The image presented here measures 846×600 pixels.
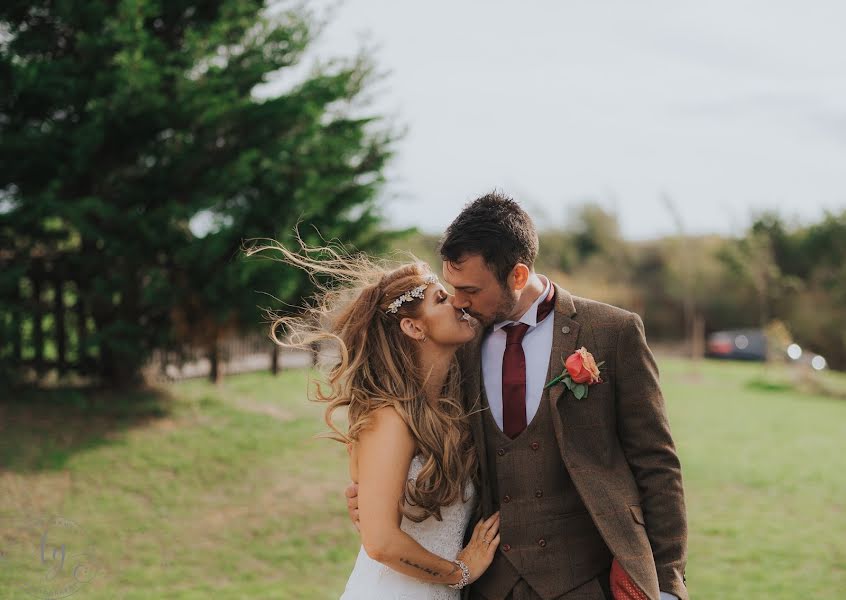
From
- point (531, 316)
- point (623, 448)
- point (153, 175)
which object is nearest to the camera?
point (623, 448)

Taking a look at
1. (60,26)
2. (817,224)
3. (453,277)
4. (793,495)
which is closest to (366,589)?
(453,277)

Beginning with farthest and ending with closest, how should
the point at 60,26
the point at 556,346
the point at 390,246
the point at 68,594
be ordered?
the point at 390,246
the point at 60,26
the point at 68,594
the point at 556,346

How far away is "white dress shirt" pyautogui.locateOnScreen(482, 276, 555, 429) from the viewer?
283cm

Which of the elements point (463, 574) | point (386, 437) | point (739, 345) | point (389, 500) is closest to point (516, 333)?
point (386, 437)

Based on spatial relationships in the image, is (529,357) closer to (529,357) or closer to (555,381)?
(529,357)

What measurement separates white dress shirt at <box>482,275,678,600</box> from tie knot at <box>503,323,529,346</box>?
0.02m

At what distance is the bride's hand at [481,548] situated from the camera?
2.75 metres

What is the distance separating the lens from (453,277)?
283cm

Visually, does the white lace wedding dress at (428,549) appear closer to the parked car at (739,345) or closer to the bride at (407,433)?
the bride at (407,433)

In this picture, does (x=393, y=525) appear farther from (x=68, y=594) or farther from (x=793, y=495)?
(x=793, y=495)

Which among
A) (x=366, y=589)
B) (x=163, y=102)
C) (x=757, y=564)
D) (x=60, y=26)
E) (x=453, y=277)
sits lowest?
(x=757, y=564)

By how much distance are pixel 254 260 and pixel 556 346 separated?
19.0 feet

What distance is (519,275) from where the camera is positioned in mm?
2828

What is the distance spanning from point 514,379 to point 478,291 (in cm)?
34
